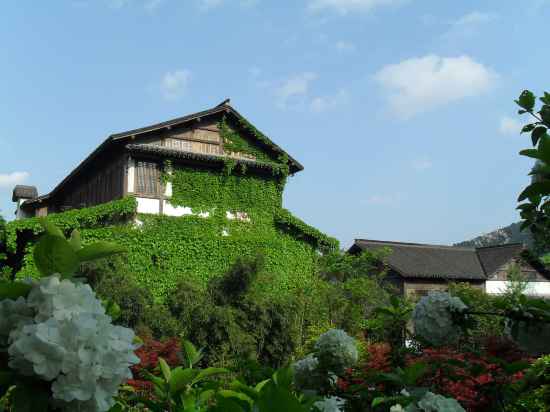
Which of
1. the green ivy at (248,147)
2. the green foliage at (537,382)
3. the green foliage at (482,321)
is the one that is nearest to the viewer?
the green foliage at (537,382)

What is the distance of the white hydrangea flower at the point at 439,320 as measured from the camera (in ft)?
7.84

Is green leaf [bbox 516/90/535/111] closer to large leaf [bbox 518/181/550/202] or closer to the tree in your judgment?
the tree

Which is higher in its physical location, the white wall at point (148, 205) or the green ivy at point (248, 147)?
the green ivy at point (248, 147)

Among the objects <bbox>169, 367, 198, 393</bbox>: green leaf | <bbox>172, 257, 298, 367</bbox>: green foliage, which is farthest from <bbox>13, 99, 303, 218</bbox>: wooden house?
<bbox>169, 367, 198, 393</bbox>: green leaf

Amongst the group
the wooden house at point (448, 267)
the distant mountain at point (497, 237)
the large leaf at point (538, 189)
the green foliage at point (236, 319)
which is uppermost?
the distant mountain at point (497, 237)

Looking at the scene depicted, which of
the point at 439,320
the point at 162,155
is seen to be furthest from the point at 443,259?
the point at 439,320

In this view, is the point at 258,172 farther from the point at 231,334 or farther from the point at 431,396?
the point at 431,396

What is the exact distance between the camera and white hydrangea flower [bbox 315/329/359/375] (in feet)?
10.1

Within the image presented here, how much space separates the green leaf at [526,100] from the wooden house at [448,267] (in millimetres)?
31073

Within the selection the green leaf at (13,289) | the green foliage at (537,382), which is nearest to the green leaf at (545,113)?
the green foliage at (537,382)

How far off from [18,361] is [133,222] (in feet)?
58.7

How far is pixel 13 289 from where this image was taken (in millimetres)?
1346

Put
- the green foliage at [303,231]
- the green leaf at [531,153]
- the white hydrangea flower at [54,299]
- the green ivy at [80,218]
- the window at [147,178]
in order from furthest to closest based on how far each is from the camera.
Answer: the green foliage at [303,231] < the window at [147,178] < the green ivy at [80,218] < the green leaf at [531,153] < the white hydrangea flower at [54,299]

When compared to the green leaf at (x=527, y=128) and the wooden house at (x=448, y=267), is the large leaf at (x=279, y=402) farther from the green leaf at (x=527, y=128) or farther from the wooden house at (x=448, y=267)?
the wooden house at (x=448, y=267)
